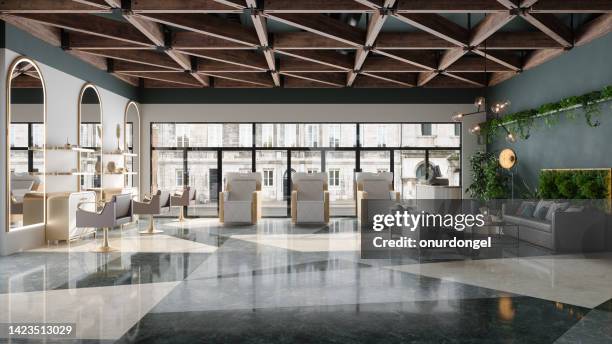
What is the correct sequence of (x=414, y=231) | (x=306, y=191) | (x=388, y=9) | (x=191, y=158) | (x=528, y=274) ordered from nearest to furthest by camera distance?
(x=528, y=274) < (x=388, y=9) < (x=414, y=231) < (x=306, y=191) < (x=191, y=158)

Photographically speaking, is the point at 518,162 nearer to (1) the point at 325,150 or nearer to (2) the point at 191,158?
(1) the point at 325,150

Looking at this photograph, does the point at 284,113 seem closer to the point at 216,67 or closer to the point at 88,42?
the point at 216,67

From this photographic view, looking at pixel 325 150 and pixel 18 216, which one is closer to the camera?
pixel 18 216

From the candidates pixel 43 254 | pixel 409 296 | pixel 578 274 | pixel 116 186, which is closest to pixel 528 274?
pixel 578 274

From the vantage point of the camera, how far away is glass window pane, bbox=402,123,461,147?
10.9 m

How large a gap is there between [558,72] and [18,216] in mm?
8882

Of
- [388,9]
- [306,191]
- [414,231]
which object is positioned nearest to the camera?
[388,9]

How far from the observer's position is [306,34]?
7.24 metres

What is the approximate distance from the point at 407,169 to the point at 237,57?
518 cm

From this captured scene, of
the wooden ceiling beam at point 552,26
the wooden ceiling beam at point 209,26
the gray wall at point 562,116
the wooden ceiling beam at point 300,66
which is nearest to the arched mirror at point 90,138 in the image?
the wooden ceiling beam at point 209,26

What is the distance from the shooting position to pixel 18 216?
20.2ft

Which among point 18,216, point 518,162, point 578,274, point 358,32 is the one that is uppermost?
point 358,32

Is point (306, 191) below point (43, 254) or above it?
above

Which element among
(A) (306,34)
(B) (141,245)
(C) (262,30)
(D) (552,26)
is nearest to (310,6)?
(C) (262,30)
